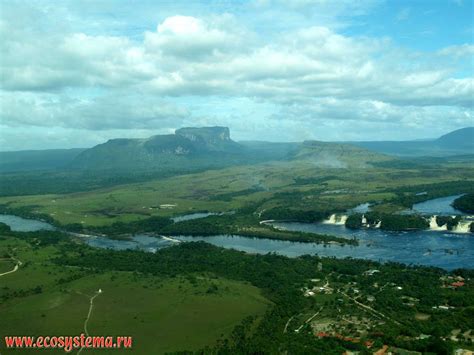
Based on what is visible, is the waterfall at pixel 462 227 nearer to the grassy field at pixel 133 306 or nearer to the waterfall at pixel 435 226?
the waterfall at pixel 435 226

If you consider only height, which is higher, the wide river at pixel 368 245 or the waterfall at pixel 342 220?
the waterfall at pixel 342 220

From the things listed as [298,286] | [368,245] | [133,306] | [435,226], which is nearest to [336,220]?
[435,226]

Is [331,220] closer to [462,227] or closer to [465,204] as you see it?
[462,227]

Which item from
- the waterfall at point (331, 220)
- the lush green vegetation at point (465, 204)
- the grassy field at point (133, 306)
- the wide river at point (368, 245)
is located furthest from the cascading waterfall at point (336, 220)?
the grassy field at point (133, 306)

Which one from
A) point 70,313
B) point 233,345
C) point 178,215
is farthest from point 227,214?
point 233,345

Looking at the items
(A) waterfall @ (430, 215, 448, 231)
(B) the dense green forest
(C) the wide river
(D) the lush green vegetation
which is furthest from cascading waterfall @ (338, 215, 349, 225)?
(B) the dense green forest

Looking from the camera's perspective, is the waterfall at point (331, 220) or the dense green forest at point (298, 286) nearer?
the dense green forest at point (298, 286)
